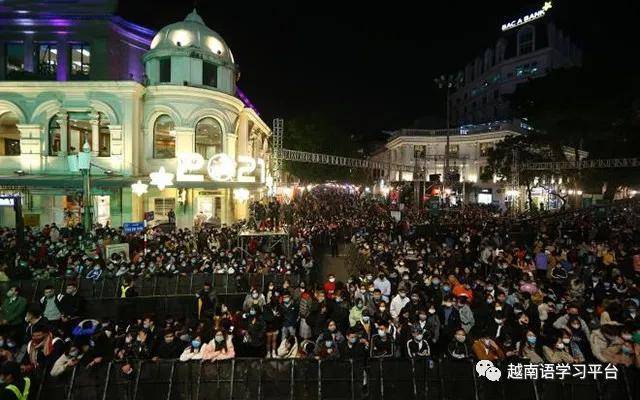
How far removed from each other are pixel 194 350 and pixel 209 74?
1869 cm

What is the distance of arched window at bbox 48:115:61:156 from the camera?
68.2 ft

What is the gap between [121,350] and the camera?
7402mm

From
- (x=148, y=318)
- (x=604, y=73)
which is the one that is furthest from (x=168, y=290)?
(x=604, y=73)

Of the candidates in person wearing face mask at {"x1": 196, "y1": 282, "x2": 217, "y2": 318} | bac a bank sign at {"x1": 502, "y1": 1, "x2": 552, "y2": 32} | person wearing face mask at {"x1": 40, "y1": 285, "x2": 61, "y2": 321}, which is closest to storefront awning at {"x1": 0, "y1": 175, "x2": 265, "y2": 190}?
person wearing face mask at {"x1": 196, "y1": 282, "x2": 217, "y2": 318}

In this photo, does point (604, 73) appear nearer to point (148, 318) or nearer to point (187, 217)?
point (187, 217)

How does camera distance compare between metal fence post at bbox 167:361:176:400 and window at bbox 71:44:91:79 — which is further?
window at bbox 71:44:91:79

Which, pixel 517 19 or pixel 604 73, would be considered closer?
A: pixel 604 73

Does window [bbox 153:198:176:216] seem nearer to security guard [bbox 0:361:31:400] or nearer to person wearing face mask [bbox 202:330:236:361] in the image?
person wearing face mask [bbox 202:330:236:361]

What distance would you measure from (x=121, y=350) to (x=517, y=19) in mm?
62044

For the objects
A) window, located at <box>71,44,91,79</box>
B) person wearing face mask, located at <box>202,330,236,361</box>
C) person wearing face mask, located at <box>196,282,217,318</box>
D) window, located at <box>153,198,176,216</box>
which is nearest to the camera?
person wearing face mask, located at <box>202,330,236,361</box>

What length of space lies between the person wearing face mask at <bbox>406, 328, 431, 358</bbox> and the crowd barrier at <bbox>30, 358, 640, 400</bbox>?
0.96m

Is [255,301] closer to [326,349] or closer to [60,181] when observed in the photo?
[326,349]

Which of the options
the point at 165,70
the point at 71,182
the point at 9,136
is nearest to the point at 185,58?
the point at 165,70

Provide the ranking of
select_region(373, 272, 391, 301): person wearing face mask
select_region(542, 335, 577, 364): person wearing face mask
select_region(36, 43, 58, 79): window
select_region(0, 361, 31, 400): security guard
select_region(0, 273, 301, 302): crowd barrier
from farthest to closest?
select_region(36, 43, 58, 79): window
select_region(0, 273, 301, 302): crowd barrier
select_region(373, 272, 391, 301): person wearing face mask
select_region(542, 335, 577, 364): person wearing face mask
select_region(0, 361, 31, 400): security guard
